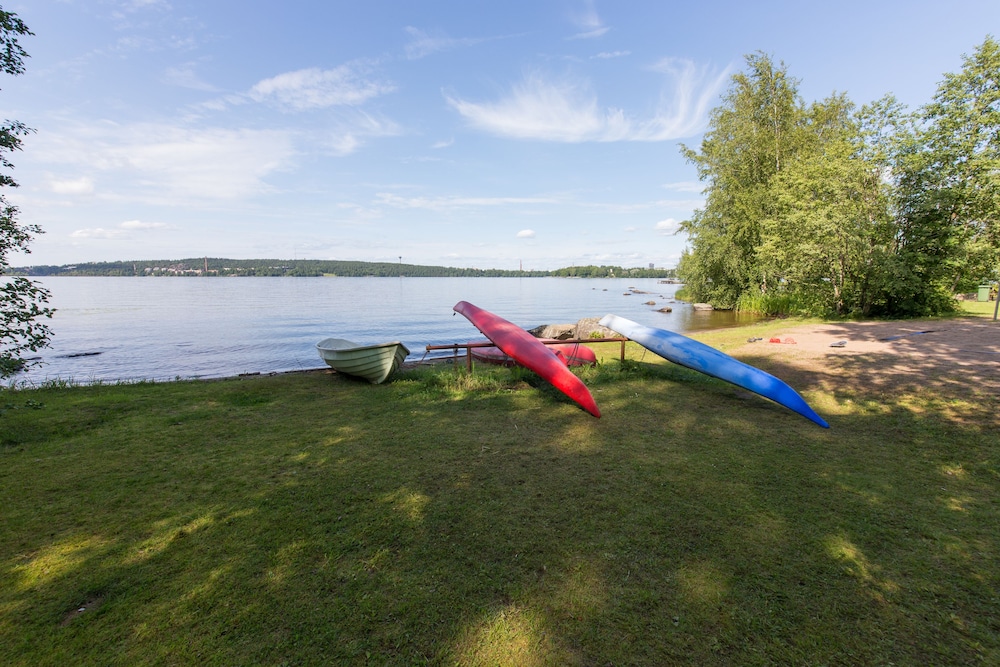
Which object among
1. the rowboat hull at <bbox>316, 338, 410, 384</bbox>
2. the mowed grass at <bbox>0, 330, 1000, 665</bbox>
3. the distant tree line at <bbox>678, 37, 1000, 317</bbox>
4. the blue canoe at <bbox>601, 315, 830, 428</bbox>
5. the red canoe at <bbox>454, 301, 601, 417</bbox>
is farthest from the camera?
the distant tree line at <bbox>678, 37, 1000, 317</bbox>

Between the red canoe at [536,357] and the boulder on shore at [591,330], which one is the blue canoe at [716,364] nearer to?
the red canoe at [536,357]

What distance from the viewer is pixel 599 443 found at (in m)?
5.81

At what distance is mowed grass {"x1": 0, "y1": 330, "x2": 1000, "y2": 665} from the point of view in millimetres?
2625

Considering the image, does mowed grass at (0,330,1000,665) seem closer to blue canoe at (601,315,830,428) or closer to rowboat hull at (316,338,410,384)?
blue canoe at (601,315,830,428)

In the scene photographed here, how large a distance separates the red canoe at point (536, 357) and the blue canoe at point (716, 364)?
2520 millimetres

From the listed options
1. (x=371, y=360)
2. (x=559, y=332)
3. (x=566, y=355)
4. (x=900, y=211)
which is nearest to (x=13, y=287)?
(x=371, y=360)

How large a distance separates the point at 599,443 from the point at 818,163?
21.5m

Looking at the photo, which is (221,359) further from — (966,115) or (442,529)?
(966,115)

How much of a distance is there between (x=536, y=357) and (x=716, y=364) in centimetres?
341

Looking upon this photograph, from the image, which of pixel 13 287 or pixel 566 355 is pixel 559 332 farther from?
pixel 13 287

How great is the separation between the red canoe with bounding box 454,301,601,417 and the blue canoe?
252 centimetres

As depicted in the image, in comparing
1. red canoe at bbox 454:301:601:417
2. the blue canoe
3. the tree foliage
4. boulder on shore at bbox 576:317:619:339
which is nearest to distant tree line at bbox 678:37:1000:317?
boulder on shore at bbox 576:317:619:339

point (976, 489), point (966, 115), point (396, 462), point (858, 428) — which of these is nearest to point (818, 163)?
A: point (966, 115)

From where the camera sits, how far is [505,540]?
11.9 ft
